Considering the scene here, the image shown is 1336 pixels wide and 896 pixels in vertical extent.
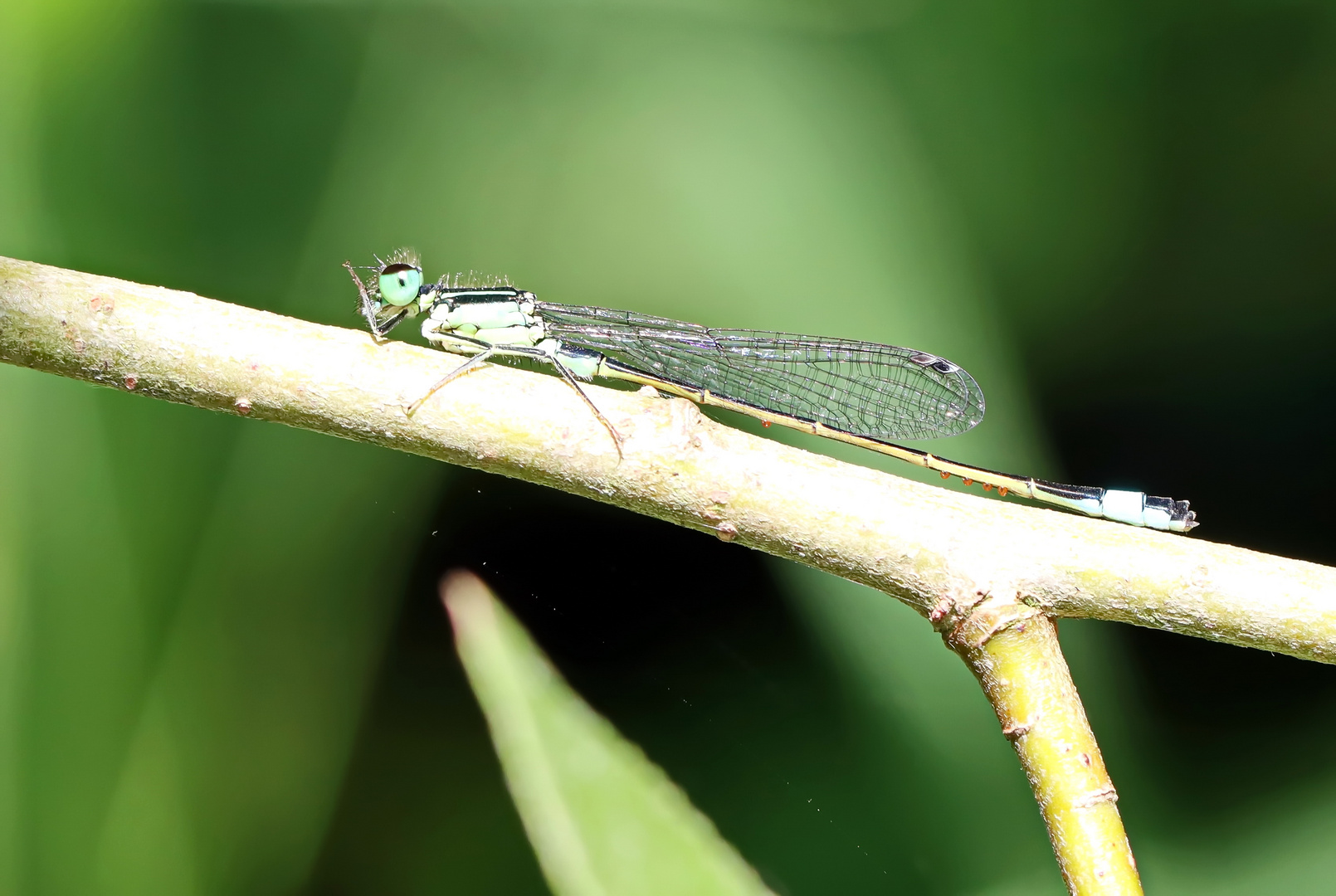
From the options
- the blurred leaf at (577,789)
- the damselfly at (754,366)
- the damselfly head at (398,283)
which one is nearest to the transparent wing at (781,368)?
the damselfly at (754,366)

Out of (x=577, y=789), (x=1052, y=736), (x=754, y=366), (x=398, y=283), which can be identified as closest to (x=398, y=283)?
(x=398, y=283)

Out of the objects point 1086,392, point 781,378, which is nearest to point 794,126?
point 781,378

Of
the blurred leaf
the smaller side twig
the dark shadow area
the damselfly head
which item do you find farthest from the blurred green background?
the smaller side twig

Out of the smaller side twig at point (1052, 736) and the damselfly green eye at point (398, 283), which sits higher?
the damselfly green eye at point (398, 283)

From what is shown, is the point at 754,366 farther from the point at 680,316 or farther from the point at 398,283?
the point at 398,283

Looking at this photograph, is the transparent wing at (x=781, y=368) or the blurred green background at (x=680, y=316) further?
the transparent wing at (x=781, y=368)

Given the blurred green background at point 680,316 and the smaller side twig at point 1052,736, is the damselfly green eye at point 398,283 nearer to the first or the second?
the blurred green background at point 680,316

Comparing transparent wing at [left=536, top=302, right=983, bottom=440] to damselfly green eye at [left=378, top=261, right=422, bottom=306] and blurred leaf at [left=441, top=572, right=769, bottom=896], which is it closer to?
damselfly green eye at [left=378, top=261, right=422, bottom=306]
